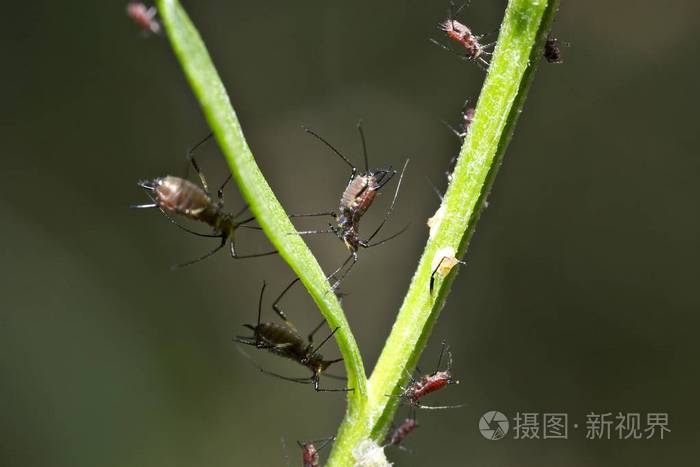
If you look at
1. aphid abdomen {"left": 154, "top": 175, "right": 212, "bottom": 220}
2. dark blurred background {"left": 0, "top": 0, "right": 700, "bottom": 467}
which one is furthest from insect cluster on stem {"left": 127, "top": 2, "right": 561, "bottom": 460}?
dark blurred background {"left": 0, "top": 0, "right": 700, "bottom": 467}

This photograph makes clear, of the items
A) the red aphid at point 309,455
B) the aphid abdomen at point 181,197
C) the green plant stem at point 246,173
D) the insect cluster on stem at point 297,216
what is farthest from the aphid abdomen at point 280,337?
the green plant stem at point 246,173

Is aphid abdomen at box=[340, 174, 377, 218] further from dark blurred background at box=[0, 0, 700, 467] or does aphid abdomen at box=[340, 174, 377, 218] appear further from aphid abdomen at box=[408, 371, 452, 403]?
dark blurred background at box=[0, 0, 700, 467]

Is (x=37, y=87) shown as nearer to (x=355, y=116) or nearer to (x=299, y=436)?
(x=355, y=116)

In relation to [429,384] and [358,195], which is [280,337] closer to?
[358,195]

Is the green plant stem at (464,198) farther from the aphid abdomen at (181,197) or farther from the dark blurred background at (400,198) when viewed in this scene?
the dark blurred background at (400,198)

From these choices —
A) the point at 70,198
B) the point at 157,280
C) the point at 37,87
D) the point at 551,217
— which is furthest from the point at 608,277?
the point at 37,87

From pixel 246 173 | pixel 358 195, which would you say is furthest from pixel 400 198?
pixel 246 173
